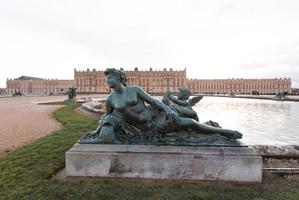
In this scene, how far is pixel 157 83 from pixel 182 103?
120630 millimetres

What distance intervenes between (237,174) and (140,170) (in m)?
1.40

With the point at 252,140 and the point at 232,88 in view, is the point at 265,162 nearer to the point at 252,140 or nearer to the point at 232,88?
the point at 252,140

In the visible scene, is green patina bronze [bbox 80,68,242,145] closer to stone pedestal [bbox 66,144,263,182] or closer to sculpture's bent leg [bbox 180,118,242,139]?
sculpture's bent leg [bbox 180,118,242,139]

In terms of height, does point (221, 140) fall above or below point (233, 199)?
above

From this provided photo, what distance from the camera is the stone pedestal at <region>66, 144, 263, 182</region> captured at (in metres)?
3.73

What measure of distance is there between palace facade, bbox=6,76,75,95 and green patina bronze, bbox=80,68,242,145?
132m

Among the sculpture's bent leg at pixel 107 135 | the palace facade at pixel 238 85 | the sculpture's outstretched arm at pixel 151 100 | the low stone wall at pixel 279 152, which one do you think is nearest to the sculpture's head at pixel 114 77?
the sculpture's outstretched arm at pixel 151 100

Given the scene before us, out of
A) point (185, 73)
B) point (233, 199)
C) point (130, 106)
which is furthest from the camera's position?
point (185, 73)

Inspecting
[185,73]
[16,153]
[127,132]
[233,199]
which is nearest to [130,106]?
[127,132]

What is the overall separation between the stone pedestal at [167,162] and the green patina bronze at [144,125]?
0.56 ft

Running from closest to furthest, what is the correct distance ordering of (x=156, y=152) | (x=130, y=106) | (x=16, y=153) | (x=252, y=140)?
(x=156, y=152) → (x=130, y=106) → (x=16, y=153) → (x=252, y=140)

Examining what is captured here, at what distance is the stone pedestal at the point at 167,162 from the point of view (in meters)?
3.73

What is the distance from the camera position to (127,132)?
14.1 feet

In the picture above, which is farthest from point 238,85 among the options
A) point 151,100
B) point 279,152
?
point 151,100
